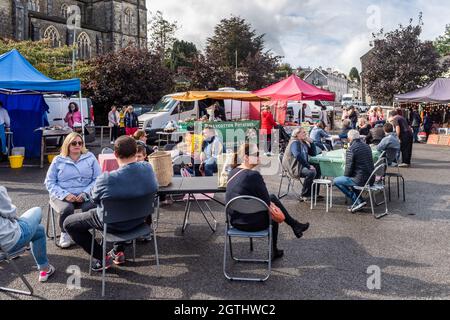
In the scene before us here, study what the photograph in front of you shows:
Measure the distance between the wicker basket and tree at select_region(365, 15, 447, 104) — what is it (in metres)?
26.9

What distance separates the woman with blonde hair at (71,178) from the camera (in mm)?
5090

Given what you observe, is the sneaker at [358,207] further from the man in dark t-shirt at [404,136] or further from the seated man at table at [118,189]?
the man in dark t-shirt at [404,136]

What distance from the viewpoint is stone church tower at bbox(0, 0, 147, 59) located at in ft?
110

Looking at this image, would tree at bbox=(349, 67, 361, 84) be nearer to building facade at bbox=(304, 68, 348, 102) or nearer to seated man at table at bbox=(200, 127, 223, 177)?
building facade at bbox=(304, 68, 348, 102)

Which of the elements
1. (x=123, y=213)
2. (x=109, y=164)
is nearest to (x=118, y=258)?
(x=123, y=213)

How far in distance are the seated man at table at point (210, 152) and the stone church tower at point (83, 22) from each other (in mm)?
24924

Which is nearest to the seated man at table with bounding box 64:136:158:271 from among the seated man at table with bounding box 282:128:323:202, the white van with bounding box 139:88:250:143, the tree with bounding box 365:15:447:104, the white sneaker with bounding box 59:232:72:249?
the white sneaker with bounding box 59:232:72:249

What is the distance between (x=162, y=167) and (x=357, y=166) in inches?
136

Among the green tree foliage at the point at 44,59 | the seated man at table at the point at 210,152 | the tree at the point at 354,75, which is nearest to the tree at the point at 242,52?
the green tree foliage at the point at 44,59

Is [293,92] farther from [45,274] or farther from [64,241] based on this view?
[45,274]

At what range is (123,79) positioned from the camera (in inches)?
1009

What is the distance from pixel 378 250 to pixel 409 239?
2.53ft

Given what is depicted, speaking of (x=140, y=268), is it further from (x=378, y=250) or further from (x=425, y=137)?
(x=425, y=137)
